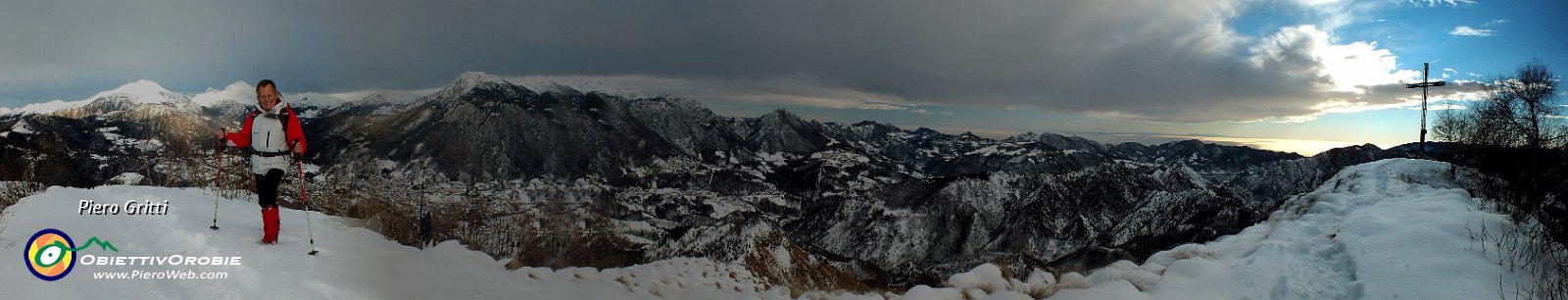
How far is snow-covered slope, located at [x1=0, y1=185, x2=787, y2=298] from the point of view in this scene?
5.71 meters

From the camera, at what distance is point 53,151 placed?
19312 mm

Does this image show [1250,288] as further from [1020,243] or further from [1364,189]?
[1020,243]

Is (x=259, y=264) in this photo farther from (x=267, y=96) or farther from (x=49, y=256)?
(x=267, y=96)

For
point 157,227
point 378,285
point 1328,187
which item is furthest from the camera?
point 1328,187

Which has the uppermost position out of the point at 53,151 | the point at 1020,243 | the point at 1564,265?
the point at 53,151

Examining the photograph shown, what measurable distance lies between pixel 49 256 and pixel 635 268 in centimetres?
1037

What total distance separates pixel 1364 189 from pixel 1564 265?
16.3m

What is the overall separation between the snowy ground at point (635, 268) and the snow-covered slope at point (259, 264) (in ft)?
0.08

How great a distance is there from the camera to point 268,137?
8508 millimetres

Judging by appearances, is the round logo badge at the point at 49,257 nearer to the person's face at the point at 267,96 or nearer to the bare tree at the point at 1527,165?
the person's face at the point at 267,96

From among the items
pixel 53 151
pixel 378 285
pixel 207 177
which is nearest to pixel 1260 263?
pixel 378 285

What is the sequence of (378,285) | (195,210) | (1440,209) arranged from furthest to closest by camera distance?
(1440,209), (195,210), (378,285)
